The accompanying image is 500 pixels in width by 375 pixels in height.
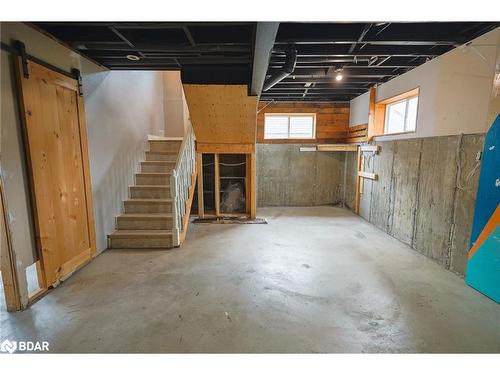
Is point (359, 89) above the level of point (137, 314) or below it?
above

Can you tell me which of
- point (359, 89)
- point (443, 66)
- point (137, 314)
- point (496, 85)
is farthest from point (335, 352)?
point (359, 89)

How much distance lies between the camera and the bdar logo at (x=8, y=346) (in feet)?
5.45

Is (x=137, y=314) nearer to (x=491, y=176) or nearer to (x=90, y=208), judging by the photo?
(x=90, y=208)

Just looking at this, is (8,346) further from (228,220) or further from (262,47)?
(228,220)

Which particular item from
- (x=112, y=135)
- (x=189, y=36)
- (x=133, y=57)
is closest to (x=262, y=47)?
(x=189, y=36)

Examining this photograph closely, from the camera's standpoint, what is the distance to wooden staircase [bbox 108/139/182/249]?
3484 millimetres

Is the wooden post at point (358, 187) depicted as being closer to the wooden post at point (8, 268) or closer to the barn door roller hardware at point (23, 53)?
the barn door roller hardware at point (23, 53)

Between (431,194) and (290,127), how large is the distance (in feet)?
12.5

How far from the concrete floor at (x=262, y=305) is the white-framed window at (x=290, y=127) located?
3.61 metres

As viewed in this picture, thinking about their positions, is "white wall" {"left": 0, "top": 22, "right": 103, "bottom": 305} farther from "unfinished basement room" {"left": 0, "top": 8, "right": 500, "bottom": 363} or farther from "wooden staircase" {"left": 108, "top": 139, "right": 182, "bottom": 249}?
"wooden staircase" {"left": 108, "top": 139, "right": 182, "bottom": 249}

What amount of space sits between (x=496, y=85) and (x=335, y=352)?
277cm

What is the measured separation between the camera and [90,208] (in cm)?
302

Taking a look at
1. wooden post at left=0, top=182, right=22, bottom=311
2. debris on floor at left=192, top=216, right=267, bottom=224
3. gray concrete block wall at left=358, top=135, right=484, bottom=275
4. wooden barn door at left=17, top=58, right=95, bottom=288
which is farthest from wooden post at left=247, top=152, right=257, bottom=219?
wooden post at left=0, top=182, right=22, bottom=311

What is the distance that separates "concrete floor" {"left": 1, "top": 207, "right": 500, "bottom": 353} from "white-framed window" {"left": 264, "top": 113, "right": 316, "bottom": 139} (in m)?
3.61
